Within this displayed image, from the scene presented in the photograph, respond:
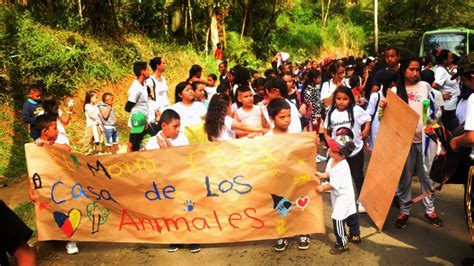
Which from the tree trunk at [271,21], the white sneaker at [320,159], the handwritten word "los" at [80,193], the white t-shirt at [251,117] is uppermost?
the tree trunk at [271,21]

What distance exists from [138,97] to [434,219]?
14.5 feet

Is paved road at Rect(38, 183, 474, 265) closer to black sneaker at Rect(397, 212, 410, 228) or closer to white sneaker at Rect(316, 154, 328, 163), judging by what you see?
black sneaker at Rect(397, 212, 410, 228)

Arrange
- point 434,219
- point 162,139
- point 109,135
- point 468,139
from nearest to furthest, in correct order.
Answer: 1. point 468,139
2. point 162,139
3. point 434,219
4. point 109,135

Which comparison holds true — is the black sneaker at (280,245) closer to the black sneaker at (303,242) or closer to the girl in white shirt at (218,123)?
the black sneaker at (303,242)

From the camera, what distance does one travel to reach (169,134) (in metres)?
4.54

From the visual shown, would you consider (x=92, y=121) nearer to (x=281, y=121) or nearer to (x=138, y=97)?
(x=138, y=97)

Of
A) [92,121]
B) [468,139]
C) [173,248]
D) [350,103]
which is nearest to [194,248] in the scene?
[173,248]

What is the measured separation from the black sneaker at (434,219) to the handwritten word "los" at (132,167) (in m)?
3.11

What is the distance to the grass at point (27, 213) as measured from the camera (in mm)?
5292

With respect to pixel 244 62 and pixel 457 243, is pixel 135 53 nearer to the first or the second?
pixel 244 62

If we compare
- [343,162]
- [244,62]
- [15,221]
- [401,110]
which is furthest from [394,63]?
[244,62]

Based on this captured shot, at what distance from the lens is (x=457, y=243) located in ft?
14.6

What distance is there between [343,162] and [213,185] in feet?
4.21

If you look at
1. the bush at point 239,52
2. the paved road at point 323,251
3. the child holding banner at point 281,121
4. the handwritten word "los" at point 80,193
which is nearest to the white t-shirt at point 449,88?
the paved road at point 323,251
